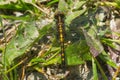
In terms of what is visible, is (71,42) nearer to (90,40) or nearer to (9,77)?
(90,40)

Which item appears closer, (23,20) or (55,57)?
(55,57)

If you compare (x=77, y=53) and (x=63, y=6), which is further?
(x=63, y=6)

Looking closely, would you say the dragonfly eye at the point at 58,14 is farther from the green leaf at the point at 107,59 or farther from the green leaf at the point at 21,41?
the green leaf at the point at 107,59

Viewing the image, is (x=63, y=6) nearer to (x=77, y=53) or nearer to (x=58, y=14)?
(x=58, y=14)

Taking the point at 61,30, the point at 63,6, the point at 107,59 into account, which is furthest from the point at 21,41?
the point at 107,59

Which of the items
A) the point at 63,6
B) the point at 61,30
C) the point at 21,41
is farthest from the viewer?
the point at 63,6

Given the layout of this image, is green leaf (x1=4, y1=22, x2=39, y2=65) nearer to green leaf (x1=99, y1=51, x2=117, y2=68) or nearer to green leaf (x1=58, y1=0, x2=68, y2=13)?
green leaf (x1=58, y1=0, x2=68, y2=13)

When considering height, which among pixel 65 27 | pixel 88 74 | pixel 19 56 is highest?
pixel 65 27

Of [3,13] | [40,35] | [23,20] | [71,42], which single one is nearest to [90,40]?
[71,42]

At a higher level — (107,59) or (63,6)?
(63,6)
